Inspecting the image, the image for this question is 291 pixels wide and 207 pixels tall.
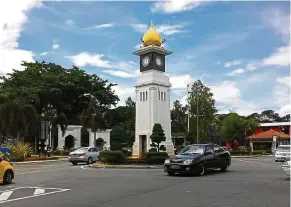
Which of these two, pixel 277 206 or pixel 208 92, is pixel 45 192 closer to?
pixel 277 206

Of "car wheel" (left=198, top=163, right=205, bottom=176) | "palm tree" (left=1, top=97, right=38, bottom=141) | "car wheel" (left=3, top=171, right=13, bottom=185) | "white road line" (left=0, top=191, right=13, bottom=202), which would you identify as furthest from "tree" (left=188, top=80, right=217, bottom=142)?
"white road line" (left=0, top=191, right=13, bottom=202)

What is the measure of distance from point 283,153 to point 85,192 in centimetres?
2384

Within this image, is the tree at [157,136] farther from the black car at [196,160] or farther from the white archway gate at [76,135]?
the white archway gate at [76,135]

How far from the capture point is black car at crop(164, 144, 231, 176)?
1848 cm

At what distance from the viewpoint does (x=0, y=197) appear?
12.3 meters

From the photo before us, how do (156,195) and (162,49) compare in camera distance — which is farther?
(162,49)

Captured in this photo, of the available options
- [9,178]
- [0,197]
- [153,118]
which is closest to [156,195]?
[0,197]

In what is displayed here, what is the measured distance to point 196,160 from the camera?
18625 mm

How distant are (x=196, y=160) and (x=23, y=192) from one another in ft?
27.0

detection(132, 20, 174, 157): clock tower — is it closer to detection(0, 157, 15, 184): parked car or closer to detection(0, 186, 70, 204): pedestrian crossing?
detection(0, 157, 15, 184): parked car

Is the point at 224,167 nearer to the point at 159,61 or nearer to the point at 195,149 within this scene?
the point at 195,149

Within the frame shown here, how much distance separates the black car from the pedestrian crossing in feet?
20.6

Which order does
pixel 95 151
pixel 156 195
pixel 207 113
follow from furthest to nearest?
pixel 207 113
pixel 95 151
pixel 156 195

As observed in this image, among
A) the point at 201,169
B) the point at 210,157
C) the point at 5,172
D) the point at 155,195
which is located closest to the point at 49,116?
the point at 210,157
